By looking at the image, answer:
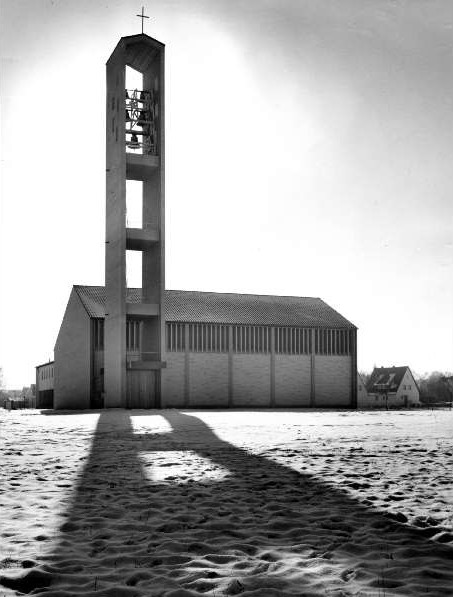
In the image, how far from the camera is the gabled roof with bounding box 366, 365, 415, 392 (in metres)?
91.2

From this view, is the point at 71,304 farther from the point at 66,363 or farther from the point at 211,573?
the point at 211,573

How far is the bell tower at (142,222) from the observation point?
4675 cm

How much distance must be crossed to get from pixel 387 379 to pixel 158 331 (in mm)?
54436

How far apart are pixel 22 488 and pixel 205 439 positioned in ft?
30.2

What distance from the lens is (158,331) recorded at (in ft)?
156

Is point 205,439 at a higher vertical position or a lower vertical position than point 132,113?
lower

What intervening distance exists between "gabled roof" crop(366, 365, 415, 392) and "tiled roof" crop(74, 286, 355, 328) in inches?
1234

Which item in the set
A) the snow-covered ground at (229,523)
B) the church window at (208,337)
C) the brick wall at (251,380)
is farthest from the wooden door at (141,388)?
the snow-covered ground at (229,523)

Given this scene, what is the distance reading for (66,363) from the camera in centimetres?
5569

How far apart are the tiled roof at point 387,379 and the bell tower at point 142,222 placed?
5136 centimetres

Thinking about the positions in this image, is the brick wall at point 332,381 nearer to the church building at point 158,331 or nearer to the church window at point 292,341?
the church building at point 158,331

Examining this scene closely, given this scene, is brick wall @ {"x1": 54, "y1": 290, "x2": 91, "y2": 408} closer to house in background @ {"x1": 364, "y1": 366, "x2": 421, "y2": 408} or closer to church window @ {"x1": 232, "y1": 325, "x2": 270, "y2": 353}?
church window @ {"x1": 232, "y1": 325, "x2": 270, "y2": 353}

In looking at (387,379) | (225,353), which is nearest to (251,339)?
(225,353)

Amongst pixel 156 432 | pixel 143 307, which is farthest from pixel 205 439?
pixel 143 307
